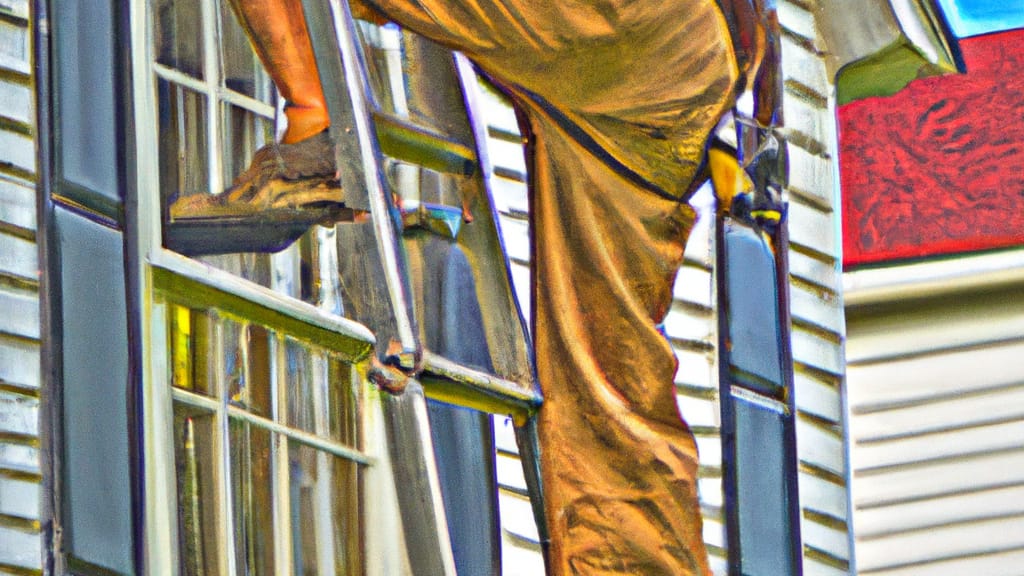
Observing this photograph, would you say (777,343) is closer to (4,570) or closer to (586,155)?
(586,155)

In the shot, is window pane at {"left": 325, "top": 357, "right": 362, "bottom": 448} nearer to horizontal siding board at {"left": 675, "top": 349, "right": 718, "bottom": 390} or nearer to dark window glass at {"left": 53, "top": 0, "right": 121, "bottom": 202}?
dark window glass at {"left": 53, "top": 0, "right": 121, "bottom": 202}

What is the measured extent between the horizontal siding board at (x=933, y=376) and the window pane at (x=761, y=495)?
23 cm

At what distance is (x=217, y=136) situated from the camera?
2242 mm

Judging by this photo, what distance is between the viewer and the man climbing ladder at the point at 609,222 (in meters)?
2.43

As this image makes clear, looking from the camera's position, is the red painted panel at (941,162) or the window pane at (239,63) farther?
the red painted panel at (941,162)

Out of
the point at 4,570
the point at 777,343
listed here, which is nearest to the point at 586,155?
the point at 777,343

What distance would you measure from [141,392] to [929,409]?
1.27 metres

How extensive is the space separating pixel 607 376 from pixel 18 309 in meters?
0.77

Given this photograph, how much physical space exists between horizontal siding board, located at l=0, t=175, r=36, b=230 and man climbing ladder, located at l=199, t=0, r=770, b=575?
42 centimetres

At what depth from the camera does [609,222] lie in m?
2.52

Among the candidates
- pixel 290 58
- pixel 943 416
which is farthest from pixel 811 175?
pixel 290 58

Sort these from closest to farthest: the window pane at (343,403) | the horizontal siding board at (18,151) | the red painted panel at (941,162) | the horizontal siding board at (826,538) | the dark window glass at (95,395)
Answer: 1. the dark window glass at (95,395)
2. the horizontal siding board at (18,151)
3. the window pane at (343,403)
4. the horizontal siding board at (826,538)
5. the red painted panel at (941,162)

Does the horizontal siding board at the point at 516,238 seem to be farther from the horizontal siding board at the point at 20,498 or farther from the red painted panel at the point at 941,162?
the horizontal siding board at the point at 20,498

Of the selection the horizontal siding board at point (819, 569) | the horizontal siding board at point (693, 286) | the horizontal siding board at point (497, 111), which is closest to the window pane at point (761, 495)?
the horizontal siding board at point (819, 569)
